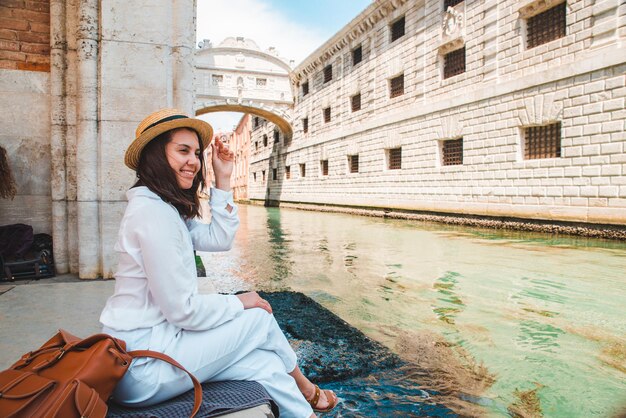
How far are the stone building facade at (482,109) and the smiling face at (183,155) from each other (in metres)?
10.5

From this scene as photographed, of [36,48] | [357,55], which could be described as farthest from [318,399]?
[357,55]

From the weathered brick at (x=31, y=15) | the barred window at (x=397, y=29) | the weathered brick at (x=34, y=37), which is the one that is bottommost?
the weathered brick at (x=34, y=37)

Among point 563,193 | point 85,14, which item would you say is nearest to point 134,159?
point 85,14

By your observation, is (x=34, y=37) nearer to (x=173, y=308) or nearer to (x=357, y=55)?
(x=173, y=308)

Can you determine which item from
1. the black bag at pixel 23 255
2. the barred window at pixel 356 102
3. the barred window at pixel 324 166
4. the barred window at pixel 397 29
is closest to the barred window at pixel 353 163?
the barred window at pixel 356 102

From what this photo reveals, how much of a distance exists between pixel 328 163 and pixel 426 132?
826cm

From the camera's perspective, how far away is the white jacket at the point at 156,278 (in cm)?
144

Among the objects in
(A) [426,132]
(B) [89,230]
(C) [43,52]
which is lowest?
(B) [89,230]

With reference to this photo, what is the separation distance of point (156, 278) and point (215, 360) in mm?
351

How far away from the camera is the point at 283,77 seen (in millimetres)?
27422

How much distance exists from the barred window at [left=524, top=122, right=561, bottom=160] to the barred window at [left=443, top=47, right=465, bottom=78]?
348 centimetres

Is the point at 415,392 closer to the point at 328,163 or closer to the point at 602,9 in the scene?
the point at 602,9

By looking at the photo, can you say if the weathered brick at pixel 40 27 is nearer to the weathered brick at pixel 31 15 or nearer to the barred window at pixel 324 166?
the weathered brick at pixel 31 15

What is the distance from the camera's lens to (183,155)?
1.75 meters
